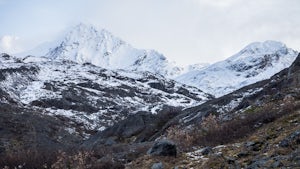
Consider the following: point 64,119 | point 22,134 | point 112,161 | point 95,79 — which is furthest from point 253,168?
point 95,79

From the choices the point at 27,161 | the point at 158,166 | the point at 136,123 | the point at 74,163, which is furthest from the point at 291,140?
the point at 136,123

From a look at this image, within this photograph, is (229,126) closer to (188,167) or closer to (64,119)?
(188,167)

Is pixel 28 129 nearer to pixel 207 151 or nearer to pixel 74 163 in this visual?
pixel 74 163

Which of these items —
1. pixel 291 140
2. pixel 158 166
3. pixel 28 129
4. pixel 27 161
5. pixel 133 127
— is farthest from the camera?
pixel 28 129

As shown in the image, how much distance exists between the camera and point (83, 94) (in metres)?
138

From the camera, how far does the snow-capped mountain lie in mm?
110125

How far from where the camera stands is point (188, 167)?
14.1 m

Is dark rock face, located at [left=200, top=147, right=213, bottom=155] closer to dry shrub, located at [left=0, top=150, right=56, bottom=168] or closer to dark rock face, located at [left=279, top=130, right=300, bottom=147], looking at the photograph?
dark rock face, located at [left=279, top=130, right=300, bottom=147]

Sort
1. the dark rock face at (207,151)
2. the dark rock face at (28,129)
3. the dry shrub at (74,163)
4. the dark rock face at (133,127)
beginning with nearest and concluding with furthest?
1. the dark rock face at (207,151)
2. the dry shrub at (74,163)
3. the dark rock face at (133,127)
4. the dark rock face at (28,129)

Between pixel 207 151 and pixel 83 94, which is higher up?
pixel 207 151

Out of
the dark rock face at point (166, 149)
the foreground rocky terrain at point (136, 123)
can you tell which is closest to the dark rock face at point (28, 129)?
the foreground rocky terrain at point (136, 123)

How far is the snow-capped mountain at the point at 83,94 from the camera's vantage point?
110 metres

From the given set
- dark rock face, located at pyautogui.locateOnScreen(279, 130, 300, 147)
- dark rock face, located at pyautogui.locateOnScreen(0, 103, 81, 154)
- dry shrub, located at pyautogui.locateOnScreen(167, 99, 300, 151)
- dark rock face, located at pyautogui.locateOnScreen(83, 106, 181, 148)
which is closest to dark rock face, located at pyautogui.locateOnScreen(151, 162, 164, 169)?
dry shrub, located at pyautogui.locateOnScreen(167, 99, 300, 151)

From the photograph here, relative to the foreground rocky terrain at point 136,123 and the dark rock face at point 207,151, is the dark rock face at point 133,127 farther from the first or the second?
the dark rock face at point 207,151
